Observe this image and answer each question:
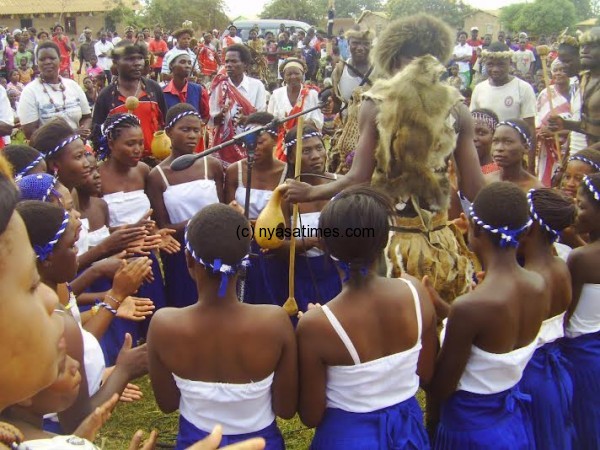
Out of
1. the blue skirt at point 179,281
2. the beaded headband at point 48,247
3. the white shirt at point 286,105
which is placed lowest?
the blue skirt at point 179,281

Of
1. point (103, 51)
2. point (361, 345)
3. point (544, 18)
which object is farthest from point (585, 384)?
point (544, 18)

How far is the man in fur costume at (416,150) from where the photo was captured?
3.38m

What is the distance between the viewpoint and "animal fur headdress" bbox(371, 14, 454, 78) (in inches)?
138

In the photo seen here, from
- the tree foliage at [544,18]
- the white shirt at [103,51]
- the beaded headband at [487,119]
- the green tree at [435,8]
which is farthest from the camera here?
the tree foliage at [544,18]

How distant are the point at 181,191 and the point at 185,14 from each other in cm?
3432

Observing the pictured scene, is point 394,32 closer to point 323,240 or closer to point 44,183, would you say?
point 323,240

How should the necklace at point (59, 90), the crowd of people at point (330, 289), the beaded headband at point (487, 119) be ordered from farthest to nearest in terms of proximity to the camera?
the necklace at point (59, 90) < the beaded headband at point (487, 119) < the crowd of people at point (330, 289)

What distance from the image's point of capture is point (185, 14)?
36.4 m

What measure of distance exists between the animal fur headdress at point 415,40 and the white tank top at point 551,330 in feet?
5.22

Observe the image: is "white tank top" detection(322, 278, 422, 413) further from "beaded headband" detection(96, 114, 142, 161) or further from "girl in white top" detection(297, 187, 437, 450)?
"beaded headband" detection(96, 114, 142, 161)

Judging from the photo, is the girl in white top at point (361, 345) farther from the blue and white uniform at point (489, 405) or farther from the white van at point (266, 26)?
the white van at point (266, 26)

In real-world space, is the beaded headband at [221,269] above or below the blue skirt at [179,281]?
above

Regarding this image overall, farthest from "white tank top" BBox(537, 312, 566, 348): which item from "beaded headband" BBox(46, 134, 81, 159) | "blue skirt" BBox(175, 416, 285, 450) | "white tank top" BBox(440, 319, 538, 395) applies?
"beaded headband" BBox(46, 134, 81, 159)

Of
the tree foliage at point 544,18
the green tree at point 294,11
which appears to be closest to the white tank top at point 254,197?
the tree foliage at point 544,18
